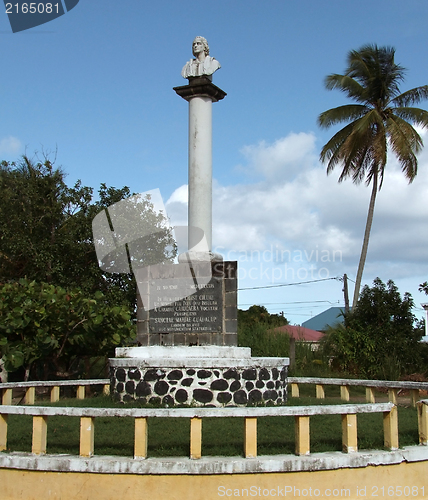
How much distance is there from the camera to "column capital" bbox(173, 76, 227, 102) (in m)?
11.5

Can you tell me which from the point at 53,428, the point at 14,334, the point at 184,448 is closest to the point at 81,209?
the point at 14,334

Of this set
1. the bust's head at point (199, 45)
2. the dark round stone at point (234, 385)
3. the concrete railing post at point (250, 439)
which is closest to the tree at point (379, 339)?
the dark round stone at point (234, 385)

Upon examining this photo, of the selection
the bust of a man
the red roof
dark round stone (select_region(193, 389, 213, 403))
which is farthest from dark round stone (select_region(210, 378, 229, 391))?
the red roof

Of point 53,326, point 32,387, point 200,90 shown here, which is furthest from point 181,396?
point 200,90

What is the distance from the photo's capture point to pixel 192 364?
8.76m

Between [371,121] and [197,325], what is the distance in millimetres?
17040

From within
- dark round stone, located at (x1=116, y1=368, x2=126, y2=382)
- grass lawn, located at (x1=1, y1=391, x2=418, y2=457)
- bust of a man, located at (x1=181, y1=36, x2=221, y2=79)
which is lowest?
grass lawn, located at (x1=1, y1=391, x2=418, y2=457)

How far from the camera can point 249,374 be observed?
351 inches

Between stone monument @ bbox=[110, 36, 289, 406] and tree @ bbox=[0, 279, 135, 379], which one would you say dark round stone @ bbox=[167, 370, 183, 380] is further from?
tree @ bbox=[0, 279, 135, 379]

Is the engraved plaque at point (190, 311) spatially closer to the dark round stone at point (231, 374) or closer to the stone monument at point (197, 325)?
the stone monument at point (197, 325)

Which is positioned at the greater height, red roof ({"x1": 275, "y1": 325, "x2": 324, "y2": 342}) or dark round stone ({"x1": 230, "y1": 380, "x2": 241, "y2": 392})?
red roof ({"x1": 275, "y1": 325, "x2": 324, "y2": 342})

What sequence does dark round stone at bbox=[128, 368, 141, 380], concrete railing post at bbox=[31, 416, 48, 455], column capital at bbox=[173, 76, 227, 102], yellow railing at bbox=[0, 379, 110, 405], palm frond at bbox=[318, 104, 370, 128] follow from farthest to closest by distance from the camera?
palm frond at bbox=[318, 104, 370, 128] → column capital at bbox=[173, 76, 227, 102] → yellow railing at bbox=[0, 379, 110, 405] → dark round stone at bbox=[128, 368, 141, 380] → concrete railing post at bbox=[31, 416, 48, 455]

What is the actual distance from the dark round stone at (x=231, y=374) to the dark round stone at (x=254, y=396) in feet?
1.24

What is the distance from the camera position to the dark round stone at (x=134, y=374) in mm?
9086
